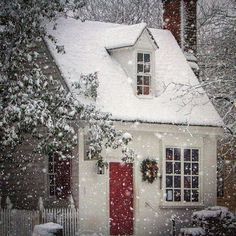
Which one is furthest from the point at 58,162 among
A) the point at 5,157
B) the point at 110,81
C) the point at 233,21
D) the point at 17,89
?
the point at 233,21

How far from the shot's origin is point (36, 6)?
17.0 m

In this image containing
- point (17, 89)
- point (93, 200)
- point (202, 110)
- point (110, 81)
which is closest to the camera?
point (17, 89)

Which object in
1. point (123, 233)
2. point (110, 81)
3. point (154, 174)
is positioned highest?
point (110, 81)

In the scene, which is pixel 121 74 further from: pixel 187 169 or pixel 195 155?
pixel 187 169

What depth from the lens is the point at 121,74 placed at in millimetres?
21750

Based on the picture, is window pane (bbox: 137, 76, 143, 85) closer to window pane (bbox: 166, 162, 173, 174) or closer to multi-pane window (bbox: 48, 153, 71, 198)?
window pane (bbox: 166, 162, 173, 174)

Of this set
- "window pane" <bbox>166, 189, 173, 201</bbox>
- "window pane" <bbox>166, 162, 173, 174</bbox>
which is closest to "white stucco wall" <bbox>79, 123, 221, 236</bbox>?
"window pane" <bbox>166, 189, 173, 201</bbox>

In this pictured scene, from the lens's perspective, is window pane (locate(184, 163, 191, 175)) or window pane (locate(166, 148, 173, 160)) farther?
window pane (locate(184, 163, 191, 175))

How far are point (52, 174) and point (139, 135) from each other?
297 centimetres

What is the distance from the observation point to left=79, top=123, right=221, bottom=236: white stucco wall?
64.5ft

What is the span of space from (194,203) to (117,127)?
421cm

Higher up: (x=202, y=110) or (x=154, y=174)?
(x=202, y=110)

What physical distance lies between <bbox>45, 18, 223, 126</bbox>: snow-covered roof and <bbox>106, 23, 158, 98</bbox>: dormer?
0.17ft

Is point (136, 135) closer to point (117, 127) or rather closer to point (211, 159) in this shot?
point (117, 127)
